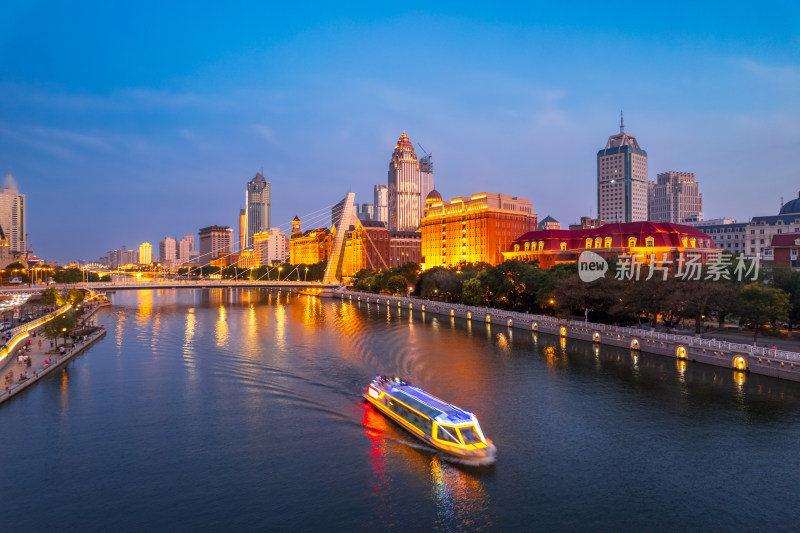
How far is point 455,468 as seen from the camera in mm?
25766

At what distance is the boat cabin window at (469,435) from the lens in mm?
Result: 27086

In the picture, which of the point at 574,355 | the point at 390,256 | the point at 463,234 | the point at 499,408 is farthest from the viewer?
the point at 390,256

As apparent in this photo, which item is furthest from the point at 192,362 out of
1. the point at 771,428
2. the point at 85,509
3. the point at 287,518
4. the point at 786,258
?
the point at 786,258

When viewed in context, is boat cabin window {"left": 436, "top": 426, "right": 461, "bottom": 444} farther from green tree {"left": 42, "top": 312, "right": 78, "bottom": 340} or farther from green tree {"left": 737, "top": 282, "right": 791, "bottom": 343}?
green tree {"left": 42, "top": 312, "right": 78, "bottom": 340}

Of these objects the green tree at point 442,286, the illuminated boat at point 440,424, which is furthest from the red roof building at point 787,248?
the illuminated boat at point 440,424

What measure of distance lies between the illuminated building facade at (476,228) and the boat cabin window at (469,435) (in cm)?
11858

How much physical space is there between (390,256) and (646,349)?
147 m

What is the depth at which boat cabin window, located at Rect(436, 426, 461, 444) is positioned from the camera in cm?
2714

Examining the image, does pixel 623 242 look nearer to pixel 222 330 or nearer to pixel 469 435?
pixel 222 330

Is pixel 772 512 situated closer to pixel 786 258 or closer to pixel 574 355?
pixel 574 355

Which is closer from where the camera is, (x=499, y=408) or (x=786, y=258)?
(x=499, y=408)

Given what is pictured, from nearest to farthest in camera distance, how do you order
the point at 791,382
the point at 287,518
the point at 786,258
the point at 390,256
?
the point at 287,518
the point at 791,382
the point at 786,258
the point at 390,256

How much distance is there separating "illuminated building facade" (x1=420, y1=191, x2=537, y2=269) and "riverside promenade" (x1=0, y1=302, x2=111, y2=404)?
102 metres

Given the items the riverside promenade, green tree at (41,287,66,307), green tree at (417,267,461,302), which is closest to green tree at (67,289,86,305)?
green tree at (41,287,66,307)
